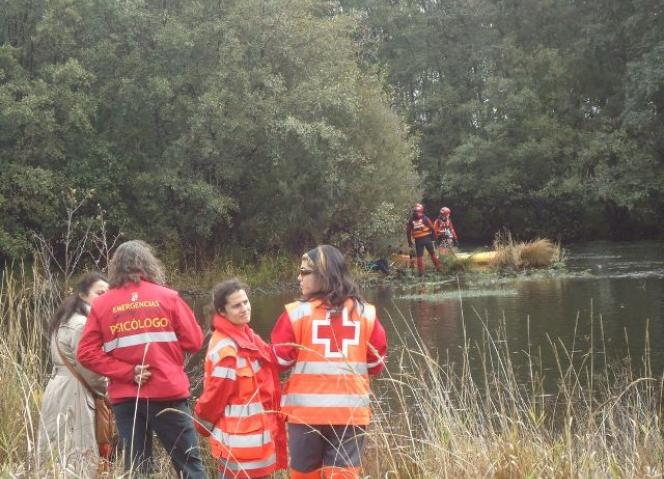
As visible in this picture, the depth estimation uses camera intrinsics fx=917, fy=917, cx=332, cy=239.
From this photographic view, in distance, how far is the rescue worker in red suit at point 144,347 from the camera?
17.3 feet

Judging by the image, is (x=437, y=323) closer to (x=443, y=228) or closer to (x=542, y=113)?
(x=443, y=228)

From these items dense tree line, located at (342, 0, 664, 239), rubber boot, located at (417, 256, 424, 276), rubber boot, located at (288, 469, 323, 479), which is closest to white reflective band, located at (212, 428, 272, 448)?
rubber boot, located at (288, 469, 323, 479)

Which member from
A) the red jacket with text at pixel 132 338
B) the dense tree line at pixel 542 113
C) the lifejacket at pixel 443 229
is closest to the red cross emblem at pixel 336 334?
the red jacket with text at pixel 132 338

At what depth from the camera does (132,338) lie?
5.27 meters

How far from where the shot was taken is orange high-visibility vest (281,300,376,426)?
185 inches

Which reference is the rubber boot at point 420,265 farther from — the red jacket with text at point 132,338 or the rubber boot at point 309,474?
the rubber boot at point 309,474

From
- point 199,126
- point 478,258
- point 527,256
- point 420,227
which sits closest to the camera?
point 420,227

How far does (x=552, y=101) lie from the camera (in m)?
38.6

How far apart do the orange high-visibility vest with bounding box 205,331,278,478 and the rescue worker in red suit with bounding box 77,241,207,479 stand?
523 millimetres

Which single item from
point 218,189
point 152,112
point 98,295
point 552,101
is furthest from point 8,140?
point 552,101

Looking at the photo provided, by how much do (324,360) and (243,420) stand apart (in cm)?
54

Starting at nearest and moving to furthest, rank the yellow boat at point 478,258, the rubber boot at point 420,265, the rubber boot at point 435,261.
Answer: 1. the rubber boot at point 420,265
2. the rubber boot at point 435,261
3. the yellow boat at point 478,258

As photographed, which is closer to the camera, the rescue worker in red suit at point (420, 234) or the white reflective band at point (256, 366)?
the white reflective band at point (256, 366)

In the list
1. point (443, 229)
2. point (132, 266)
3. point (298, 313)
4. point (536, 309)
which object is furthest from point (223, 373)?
point (443, 229)
